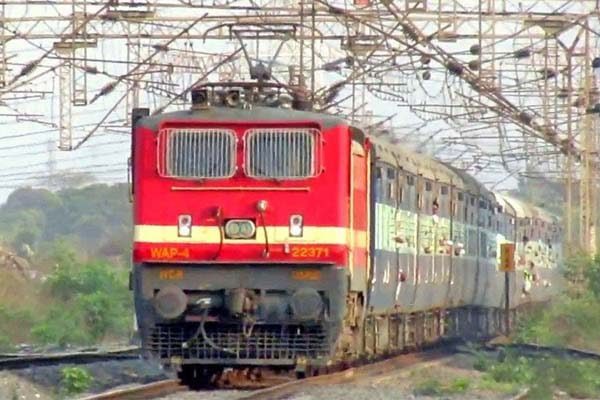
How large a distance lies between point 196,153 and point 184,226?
814mm

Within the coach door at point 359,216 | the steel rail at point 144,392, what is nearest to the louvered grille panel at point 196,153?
the coach door at point 359,216

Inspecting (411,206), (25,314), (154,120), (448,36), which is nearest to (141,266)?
(154,120)

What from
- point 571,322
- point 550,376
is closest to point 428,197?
point 550,376

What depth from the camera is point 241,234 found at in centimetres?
1812

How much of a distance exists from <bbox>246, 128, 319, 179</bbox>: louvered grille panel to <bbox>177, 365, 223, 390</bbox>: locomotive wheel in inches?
101

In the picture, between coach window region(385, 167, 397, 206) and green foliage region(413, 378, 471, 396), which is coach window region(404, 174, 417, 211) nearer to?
coach window region(385, 167, 397, 206)

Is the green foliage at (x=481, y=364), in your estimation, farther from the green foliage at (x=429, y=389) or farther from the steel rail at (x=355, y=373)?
the green foliage at (x=429, y=389)

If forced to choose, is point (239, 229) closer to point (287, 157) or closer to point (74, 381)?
point (287, 157)

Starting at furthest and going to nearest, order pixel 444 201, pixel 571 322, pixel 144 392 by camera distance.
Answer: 1. pixel 571 322
2. pixel 444 201
3. pixel 144 392

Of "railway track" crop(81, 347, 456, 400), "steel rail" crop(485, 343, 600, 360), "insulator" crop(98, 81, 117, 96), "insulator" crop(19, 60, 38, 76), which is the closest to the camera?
"railway track" crop(81, 347, 456, 400)

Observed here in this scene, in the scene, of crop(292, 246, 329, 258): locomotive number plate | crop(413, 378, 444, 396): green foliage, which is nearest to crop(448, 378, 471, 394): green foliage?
crop(413, 378, 444, 396): green foliage

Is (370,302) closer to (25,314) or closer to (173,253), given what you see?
(173,253)

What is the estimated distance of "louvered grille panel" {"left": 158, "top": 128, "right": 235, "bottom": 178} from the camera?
18312mm

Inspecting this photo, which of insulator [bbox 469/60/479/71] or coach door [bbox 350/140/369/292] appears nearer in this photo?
coach door [bbox 350/140/369/292]
